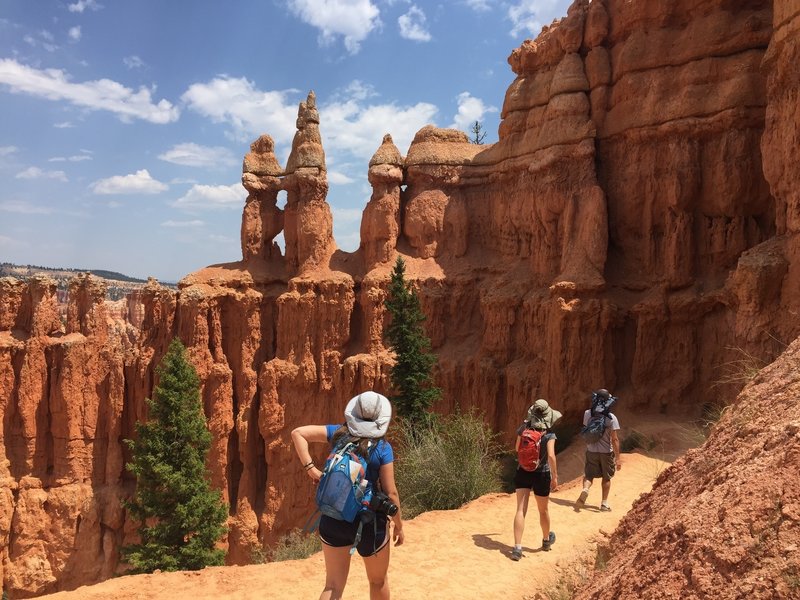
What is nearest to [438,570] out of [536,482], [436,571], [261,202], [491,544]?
[436,571]

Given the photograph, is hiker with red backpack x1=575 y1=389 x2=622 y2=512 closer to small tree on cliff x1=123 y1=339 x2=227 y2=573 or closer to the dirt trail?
the dirt trail

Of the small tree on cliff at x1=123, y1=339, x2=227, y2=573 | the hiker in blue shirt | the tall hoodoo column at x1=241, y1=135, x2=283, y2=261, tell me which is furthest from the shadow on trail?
the tall hoodoo column at x1=241, y1=135, x2=283, y2=261

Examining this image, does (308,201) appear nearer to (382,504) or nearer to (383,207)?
(383,207)

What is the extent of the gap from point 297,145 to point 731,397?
2025 cm

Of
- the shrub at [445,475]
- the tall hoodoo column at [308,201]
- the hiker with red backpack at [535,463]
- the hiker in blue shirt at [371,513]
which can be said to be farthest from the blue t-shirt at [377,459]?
the tall hoodoo column at [308,201]

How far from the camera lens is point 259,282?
26.3 metres

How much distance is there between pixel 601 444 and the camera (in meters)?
10.1

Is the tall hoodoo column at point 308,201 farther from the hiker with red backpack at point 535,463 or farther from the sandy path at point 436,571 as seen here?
the hiker with red backpack at point 535,463

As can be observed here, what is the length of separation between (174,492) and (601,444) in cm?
1277

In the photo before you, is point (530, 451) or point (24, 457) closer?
point (530, 451)

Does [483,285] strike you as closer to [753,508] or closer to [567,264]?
[567,264]

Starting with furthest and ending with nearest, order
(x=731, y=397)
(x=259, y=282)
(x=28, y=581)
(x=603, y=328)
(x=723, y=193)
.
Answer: (x=259, y=282), (x=28, y=581), (x=603, y=328), (x=723, y=193), (x=731, y=397)

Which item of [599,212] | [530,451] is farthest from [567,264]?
[530,451]

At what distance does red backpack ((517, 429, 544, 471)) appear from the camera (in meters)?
7.75
